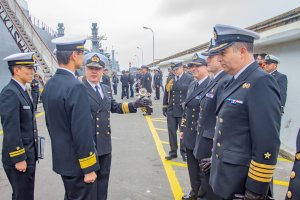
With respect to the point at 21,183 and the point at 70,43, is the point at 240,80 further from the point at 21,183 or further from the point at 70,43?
the point at 21,183

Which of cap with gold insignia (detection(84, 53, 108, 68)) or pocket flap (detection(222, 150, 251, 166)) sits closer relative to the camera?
pocket flap (detection(222, 150, 251, 166))

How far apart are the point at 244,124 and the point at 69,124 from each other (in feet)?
4.93

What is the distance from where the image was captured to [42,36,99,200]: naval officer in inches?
97.8

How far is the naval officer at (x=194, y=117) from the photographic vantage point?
3988 mm

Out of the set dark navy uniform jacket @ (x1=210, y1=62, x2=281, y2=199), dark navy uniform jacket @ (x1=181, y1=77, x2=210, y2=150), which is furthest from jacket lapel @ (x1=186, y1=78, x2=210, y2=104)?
dark navy uniform jacket @ (x1=210, y1=62, x2=281, y2=199)

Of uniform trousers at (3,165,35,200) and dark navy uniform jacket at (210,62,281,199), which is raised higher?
dark navy uniform jacket at (210,62,281,199)

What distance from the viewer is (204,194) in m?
3.66

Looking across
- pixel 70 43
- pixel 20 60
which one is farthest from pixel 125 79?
pixel 70 43

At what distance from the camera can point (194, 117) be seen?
424cm

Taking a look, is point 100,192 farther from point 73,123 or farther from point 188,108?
point 188,108

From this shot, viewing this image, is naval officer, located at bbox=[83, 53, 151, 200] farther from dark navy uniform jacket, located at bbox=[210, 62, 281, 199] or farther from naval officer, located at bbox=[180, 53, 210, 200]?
dark navy uniform jacket, located at bbox=[210, 62, 281, 199]

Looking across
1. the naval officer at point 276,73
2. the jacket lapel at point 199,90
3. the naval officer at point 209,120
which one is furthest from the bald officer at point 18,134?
the naval officer at point 276,73

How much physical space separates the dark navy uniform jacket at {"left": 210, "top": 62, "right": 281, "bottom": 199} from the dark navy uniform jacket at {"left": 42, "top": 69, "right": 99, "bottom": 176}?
115 cm

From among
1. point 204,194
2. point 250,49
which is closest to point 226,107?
point 250,49
